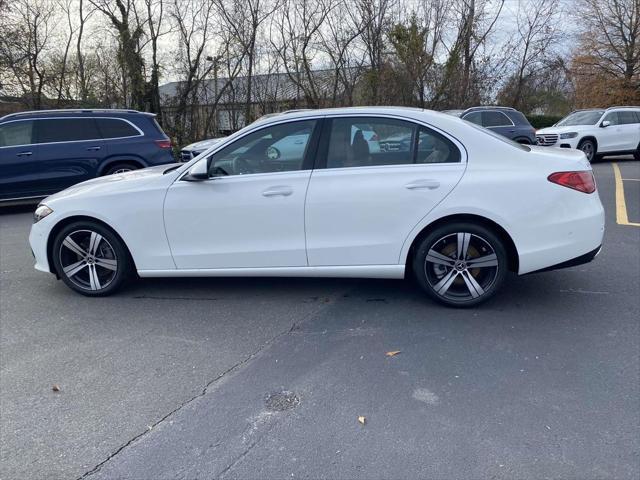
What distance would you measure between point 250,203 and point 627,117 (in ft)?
53.3

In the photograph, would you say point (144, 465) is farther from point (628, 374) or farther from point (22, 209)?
point (22, 209)

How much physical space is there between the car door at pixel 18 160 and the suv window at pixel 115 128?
1.17 m

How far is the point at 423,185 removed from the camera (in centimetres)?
400

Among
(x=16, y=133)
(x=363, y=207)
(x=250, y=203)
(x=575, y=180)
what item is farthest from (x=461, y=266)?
(x=16, y=133)

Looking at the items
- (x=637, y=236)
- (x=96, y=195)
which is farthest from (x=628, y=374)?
(x=96, y=195)

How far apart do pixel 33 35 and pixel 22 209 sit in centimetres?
962

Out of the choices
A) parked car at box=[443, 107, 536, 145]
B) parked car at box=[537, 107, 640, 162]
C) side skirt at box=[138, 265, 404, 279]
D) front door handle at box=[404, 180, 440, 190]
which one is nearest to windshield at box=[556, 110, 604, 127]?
parked car at box=[537, 107, 640, 162]

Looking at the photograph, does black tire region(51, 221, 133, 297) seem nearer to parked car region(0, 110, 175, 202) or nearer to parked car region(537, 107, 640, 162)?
parked car region(0, 110, 175, 202)

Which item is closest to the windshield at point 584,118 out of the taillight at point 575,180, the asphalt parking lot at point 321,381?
the asphalt parking lot at point 321,381

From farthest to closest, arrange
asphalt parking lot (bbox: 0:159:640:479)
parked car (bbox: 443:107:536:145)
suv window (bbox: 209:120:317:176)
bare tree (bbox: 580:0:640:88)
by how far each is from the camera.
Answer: bare tree (bbox: 580:0:640:88) → parked car (bbox: 443:107:536:145) → suv window (bbox: 209:120:317:176) → asphalt parking lot (bbox: 0:159:640:479)

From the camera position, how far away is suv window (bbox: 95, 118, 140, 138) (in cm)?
958

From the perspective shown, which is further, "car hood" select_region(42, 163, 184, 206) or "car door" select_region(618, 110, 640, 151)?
"car door" select_region(618, 110, 640, 151)

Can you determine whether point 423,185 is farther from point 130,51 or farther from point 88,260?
point 130,51

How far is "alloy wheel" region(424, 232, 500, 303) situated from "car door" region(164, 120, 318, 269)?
1101mm
